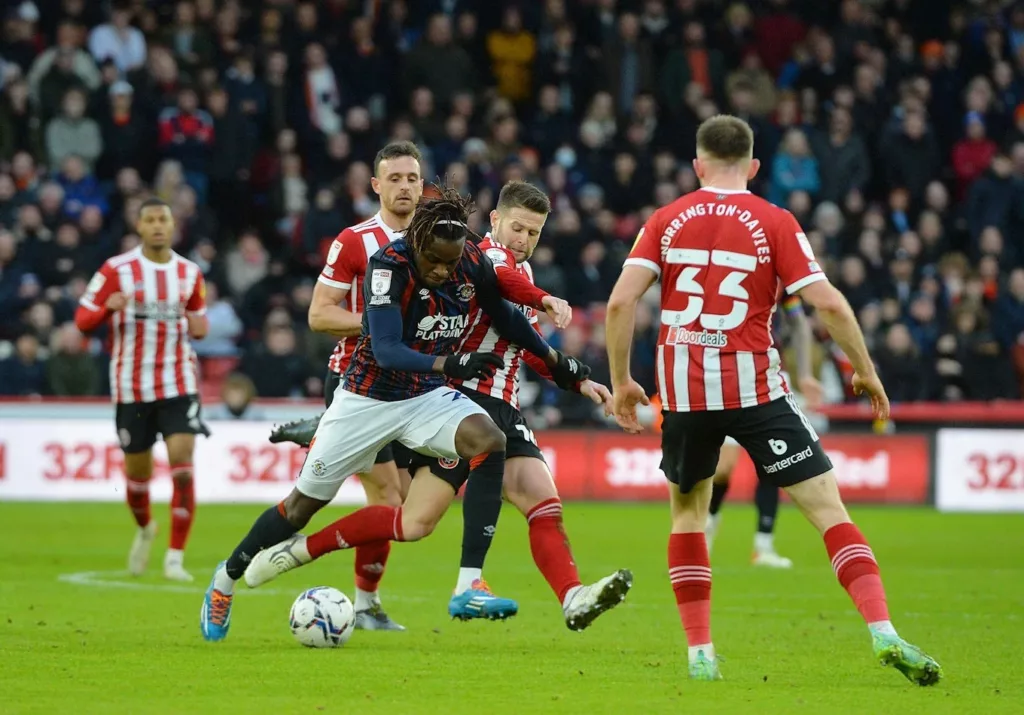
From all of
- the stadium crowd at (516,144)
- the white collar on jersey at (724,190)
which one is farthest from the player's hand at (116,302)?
the stadium crowd at (516,144)

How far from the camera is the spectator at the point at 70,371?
1892cm

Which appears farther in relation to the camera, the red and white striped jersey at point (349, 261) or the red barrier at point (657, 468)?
the red barrier at point (657, 468)

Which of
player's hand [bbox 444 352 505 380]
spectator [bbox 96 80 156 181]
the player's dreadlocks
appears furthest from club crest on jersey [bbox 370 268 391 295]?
spectator [bbox 96 80 156 181]

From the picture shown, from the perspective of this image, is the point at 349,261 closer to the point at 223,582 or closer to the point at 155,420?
the point at 223,582

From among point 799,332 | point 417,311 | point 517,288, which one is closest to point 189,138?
point 799,332

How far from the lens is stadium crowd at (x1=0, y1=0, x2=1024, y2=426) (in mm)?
20109

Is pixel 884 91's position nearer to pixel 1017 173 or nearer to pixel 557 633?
pixel 1017 173

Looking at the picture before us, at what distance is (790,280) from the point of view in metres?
6.88

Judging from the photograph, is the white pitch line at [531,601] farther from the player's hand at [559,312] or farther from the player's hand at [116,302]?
the player's hand at [559,312]

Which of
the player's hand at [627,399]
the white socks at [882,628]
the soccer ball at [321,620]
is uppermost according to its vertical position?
the player's hand at [627,399]

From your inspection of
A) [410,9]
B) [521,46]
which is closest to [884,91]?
[521,46]

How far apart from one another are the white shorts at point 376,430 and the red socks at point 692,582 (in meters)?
1.16

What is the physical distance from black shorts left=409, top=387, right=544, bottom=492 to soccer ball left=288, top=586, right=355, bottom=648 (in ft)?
2.42

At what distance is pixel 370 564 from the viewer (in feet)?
30.1
